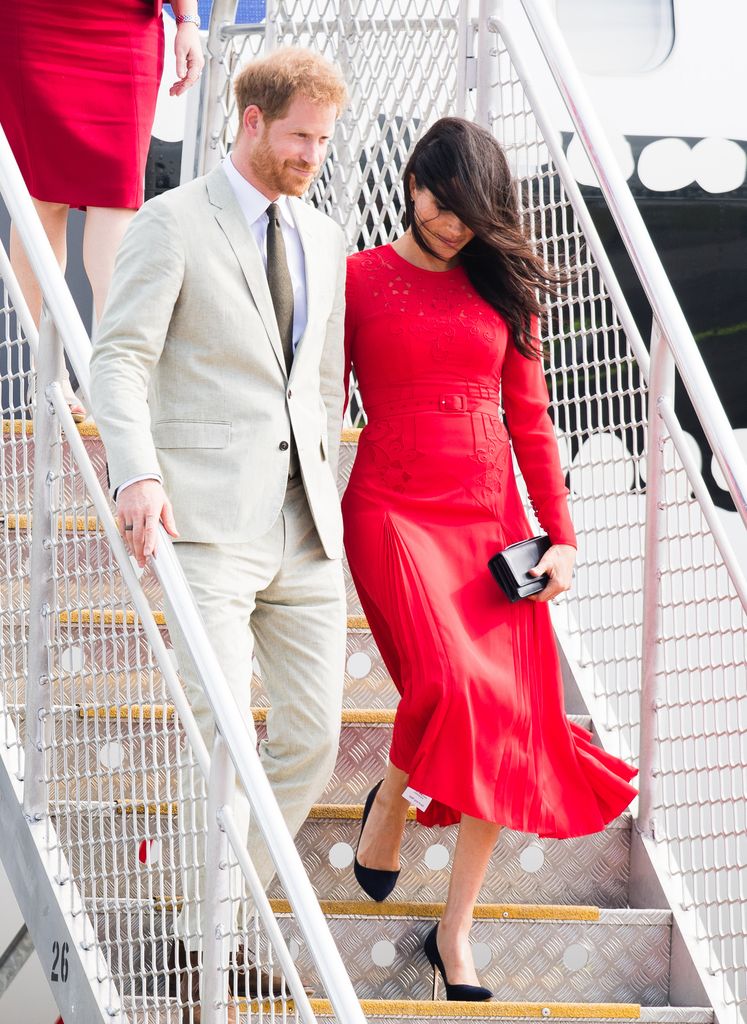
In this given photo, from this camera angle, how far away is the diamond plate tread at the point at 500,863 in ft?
9.34

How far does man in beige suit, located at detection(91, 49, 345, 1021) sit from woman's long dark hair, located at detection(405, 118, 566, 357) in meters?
0.32

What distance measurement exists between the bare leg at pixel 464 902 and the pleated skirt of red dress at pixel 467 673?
0.26 ft

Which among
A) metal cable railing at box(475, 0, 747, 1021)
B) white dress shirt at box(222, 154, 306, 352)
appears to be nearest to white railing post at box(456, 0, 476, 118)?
metal cable railing at box(475, 0, 747, 1021)

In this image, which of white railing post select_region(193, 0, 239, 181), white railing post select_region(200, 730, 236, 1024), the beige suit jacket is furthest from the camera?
white railing post select_region(193, 0, 239, 181)

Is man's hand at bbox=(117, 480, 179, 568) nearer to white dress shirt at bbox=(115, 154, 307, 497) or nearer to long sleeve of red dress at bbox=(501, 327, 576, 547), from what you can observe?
white dress shirt at bbox=(115, 154, 307, 497)

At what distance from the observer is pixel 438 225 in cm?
265

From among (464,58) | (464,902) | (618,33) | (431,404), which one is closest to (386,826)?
(464,902)

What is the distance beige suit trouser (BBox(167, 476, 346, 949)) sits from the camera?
2.25 m

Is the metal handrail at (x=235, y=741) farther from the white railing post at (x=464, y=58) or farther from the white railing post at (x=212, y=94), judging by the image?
the white railing post at (x=212, y=94)

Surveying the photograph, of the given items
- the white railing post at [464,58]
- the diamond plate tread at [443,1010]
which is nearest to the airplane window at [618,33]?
the white railing post at [464,58]

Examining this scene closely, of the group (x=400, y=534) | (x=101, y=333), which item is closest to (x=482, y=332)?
(x=400, y=534)

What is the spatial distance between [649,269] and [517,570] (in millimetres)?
644

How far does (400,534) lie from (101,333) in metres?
0.72

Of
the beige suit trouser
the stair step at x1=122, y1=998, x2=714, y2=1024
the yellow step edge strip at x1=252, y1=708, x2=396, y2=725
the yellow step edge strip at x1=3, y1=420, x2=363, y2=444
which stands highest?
the yellow step edge strip at x1=3, y1=420, x2=363, y2=444
